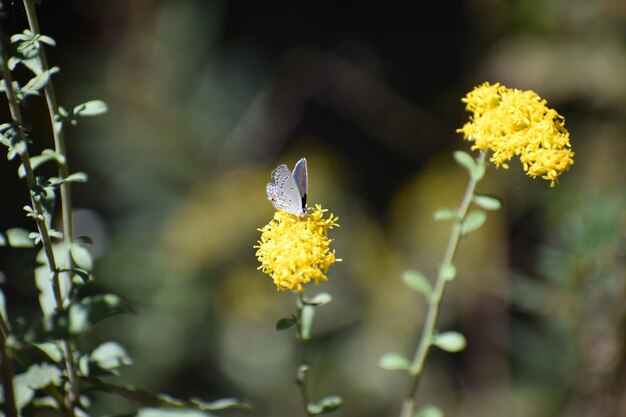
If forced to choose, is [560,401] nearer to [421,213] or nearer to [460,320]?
[460,320]

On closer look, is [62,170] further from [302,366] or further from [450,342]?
[450,342]

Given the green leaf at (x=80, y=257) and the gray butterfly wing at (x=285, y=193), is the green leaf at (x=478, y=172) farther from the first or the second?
the green leaf at (x=80, y=257)

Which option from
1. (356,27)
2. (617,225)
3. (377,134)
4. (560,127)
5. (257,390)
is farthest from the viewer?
(356,27)

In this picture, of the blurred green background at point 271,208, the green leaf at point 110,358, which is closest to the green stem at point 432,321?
the green leaf at point 110,358

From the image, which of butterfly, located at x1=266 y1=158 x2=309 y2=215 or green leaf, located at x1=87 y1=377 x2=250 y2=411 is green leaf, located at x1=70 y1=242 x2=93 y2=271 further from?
butterfly, located at x1=266 y1=158 x2=309 y2=215

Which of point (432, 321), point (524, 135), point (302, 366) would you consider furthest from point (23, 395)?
point (524, 135)

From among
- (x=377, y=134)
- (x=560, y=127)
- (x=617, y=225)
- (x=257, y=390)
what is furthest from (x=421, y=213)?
(x=560, y=127)
